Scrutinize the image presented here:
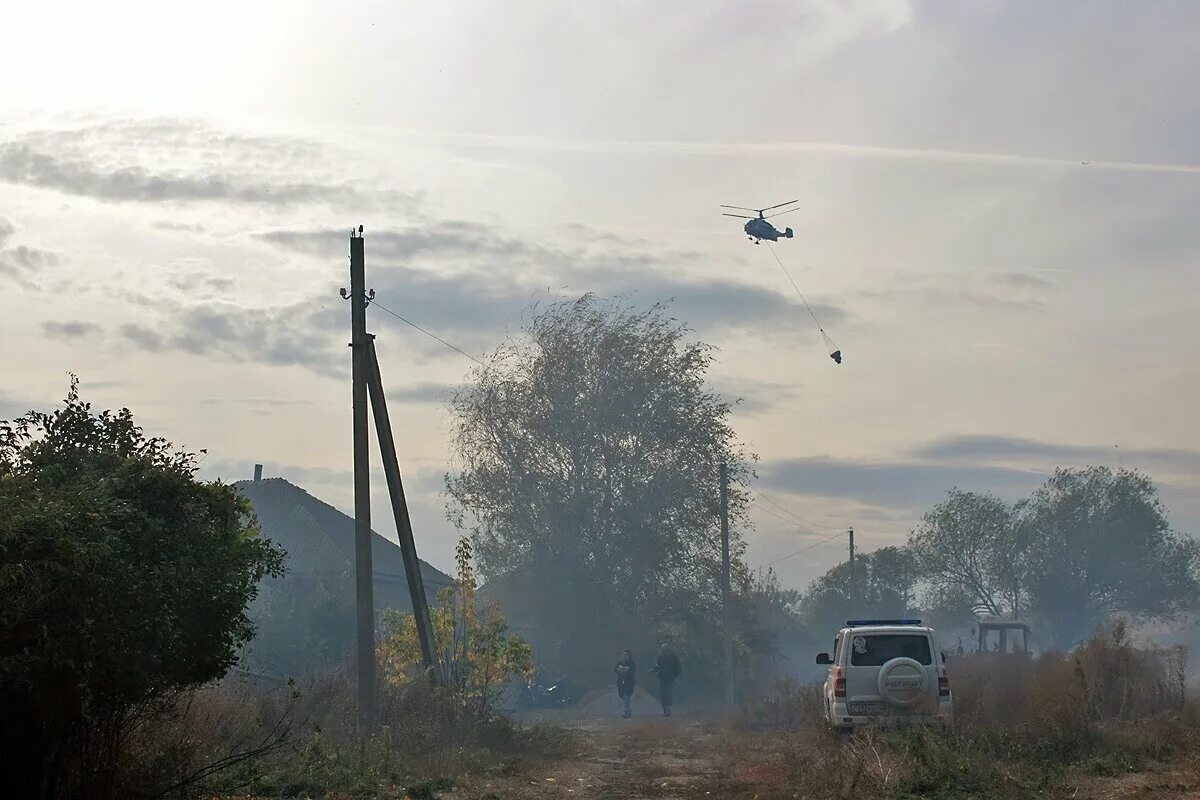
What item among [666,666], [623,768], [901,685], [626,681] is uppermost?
[901,685]

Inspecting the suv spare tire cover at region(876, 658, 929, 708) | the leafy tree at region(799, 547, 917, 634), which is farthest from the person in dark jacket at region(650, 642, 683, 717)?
the leafy tree at region(799, 547, 917, 634)

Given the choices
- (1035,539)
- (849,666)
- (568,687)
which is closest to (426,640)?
(849,666)

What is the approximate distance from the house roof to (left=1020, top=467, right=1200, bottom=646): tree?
52039 mm

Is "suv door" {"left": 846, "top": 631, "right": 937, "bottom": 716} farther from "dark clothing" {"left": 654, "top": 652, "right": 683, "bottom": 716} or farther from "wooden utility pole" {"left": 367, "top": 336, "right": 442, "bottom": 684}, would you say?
"dark clothing" {"left": 654, "top": 652, "right": 683, "bottom": 716}

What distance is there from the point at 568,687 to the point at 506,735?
74.4ft

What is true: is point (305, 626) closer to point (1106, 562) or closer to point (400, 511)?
point (400, 511)

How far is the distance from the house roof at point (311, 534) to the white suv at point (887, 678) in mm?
30517

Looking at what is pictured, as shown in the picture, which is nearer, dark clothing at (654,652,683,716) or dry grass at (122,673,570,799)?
dry grass at (122,673,570,799)

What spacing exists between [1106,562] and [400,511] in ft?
264

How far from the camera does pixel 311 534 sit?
53.2 metres

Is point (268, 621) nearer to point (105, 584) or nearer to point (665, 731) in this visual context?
point (665, 731)

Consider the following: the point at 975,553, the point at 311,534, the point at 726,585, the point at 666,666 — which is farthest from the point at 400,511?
the point at 975,553

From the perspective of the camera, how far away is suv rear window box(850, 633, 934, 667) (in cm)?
2092

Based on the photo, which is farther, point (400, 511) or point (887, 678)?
point (400, 511)
